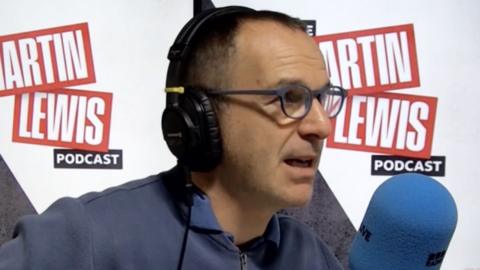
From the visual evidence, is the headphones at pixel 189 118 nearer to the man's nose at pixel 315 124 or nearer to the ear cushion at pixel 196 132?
the ear cushion at pixel 196 132

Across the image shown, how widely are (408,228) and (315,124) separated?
0.20 m

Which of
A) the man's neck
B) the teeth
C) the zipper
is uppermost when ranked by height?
the teeth

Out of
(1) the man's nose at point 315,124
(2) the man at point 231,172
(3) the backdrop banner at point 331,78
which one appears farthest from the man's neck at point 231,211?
(3) the backdrop banner at point 331,78

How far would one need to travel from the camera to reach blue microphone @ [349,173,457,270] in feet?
2.28

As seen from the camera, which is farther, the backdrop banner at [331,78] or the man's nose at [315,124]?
the backdrop banner at [331,78]

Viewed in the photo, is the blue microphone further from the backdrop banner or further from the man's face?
the backdrop banner

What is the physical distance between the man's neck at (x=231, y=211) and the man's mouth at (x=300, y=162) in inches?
3.7

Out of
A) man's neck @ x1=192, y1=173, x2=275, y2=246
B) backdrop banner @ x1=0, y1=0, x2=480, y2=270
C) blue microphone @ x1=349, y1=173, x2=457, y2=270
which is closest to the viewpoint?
blue microphone @ x1=349, y1=173, x2=457, y2=270

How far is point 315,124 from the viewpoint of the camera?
0.76 metres

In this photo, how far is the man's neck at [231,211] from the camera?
0.82 meters

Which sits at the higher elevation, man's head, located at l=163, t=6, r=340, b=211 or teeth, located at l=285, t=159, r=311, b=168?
man's head, located at l=163, t=6, r=340, b=211

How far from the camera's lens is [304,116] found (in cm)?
76

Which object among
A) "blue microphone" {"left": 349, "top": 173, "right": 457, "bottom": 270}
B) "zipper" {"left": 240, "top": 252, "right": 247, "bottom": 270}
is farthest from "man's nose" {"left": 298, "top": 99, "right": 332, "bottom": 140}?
"zipper" {"left": 240, "top": 252, "right": 247, "bottom": 270}

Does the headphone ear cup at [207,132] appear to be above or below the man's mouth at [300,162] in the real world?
above
